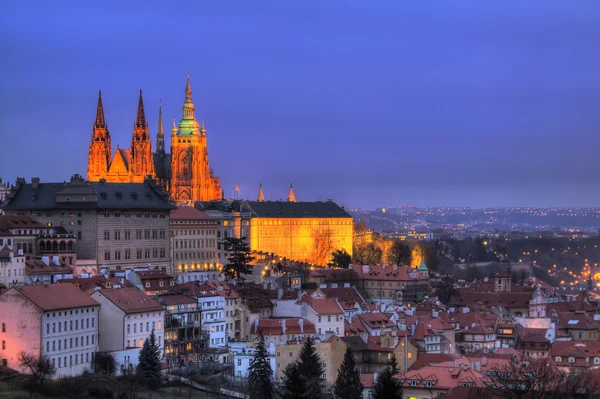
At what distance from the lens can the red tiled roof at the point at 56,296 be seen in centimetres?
7956

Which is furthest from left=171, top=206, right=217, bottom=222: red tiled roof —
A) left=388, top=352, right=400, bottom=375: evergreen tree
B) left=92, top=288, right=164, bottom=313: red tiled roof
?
left=388, top=352, right=400, bottom=375: evergreen tree

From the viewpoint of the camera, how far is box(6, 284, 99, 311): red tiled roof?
261 feet

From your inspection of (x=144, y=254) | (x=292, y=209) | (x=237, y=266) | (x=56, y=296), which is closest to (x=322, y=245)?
(x=292, y=209)

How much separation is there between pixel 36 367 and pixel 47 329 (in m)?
2.94

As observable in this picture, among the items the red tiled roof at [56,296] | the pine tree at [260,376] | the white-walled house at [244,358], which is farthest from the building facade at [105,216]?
the pine tree at [260,376]

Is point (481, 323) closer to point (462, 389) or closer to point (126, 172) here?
point (462, 389)

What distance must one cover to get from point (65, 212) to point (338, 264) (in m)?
47.0

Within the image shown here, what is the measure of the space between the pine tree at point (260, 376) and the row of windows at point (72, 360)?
9623mm

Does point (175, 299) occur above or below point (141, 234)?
below

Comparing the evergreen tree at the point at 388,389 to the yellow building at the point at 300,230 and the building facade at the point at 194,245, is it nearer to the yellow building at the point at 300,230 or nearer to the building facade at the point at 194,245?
the building facade at the point at 194,245

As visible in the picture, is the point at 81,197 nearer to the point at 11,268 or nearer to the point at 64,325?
the point at 11,268

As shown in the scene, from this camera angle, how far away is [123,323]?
85125mm

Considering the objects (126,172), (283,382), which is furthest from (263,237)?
(283,382)

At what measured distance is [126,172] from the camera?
184 meters
